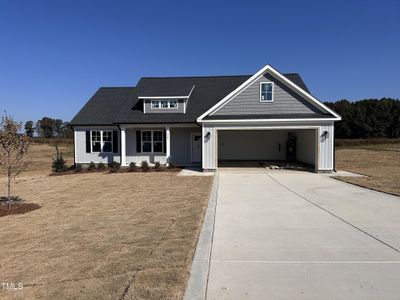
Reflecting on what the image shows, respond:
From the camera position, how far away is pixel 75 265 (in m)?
5.46

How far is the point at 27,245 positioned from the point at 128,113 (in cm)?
1873

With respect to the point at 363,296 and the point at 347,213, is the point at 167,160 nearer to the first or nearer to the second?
the point at 347,213

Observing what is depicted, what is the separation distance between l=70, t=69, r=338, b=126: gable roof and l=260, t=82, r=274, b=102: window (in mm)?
3772

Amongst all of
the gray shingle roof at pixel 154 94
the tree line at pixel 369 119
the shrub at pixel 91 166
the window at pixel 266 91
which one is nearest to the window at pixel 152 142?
the gray shingle roof at pixel 154 94

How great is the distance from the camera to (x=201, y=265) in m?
5.32

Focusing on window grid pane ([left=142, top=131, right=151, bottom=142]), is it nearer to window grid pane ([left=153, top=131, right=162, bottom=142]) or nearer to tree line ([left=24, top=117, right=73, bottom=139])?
window grid pane ([left=153, top=131, right=162, bottom=142])

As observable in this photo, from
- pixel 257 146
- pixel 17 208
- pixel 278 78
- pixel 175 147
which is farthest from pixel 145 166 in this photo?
pixel 17 208

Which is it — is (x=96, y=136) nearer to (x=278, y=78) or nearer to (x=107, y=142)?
(x=107, y=142)

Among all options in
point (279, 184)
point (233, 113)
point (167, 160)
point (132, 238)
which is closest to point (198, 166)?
point (167, 160)

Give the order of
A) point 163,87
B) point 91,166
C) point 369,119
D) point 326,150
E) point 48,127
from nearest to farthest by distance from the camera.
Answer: point 326,150, point 91,166, point 163,87, point 369,119, point 48,127

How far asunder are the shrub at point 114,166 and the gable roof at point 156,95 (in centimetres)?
262

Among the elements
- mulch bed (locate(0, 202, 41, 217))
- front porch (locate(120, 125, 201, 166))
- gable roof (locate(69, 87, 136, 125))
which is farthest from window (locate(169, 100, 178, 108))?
mulch bed (locate(0, 202, 41, 217))

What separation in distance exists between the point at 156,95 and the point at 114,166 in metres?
5.54

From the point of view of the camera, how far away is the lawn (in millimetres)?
4594
